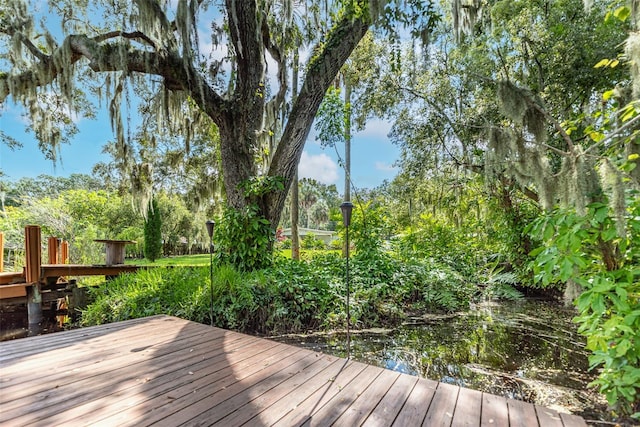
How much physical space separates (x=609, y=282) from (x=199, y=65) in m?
5.98

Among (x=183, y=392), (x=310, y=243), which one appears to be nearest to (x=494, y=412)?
(x=183, y=392)

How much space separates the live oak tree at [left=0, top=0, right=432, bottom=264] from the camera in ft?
14.2

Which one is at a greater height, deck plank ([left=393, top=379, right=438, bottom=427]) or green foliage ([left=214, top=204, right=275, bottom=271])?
green foliage ([left=214, top=204, right=275, bottom=271])

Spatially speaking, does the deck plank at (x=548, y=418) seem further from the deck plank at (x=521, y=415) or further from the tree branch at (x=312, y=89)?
the tree branch at (x=312, y=89)

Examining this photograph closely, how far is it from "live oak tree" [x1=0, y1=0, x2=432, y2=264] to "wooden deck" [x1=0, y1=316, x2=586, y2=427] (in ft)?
9.81

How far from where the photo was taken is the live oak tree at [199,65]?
4.33m

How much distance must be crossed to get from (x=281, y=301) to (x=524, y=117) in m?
3.70

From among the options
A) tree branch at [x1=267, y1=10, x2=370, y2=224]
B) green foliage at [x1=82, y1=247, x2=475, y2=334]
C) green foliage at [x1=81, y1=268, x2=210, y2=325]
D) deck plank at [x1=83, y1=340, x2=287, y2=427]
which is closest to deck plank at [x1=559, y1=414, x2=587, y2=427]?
deck plank at [x1=83, y1=340, x2=287, y2=427]

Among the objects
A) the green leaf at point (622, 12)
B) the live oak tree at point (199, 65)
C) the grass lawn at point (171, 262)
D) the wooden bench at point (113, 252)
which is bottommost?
the grass lawn at point (171, 262)

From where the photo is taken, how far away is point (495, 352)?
332cm

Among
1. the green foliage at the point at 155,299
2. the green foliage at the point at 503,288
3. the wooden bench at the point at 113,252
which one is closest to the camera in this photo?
the green foliage at the point at 155,299

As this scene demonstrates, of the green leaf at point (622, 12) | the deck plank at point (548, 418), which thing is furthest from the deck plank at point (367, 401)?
the green leaf at point (622, 12)

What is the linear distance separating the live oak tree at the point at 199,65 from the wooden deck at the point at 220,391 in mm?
2991

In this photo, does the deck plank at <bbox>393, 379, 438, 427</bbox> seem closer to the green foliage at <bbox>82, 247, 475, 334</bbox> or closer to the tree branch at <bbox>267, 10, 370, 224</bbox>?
the green foliage at <bbox>82, 247, 475, 334</bbox>
